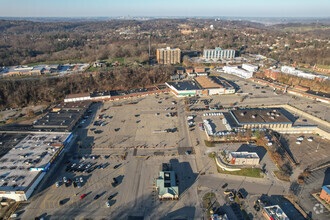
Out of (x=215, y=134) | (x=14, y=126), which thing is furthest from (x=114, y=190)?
(x=14, y=126)

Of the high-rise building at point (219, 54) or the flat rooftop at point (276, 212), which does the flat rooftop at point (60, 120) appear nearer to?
the flat rooftop at point (276, 212)

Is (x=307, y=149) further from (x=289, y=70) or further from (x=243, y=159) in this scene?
(x=289, y=70)

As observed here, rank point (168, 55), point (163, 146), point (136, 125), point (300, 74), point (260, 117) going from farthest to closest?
point (168, 55)
point (300, 74)
point (136, 125)
point (260, 117)
point (163, 146)

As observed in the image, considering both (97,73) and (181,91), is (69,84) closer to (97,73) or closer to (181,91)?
(97,73)

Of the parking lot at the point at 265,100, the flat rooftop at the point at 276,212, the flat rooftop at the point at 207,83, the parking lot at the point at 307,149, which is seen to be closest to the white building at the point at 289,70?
the parking lot at the point at 265,100

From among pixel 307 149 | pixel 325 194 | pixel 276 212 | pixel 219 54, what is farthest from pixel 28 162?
pixel 219 54

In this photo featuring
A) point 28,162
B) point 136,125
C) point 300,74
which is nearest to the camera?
point 28,162
